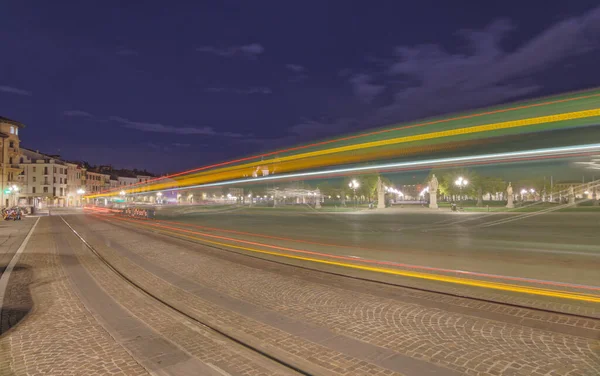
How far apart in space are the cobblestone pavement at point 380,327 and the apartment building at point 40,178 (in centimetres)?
10224

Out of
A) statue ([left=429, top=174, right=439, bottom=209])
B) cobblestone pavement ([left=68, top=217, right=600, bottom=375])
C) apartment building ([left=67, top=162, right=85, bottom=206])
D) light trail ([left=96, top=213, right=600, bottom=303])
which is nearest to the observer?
cobblestone pavement ([left=68, top=217, right=600, bottom=375])

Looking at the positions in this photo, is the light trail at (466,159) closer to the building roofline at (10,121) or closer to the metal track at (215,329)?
the metal track at (215,329)

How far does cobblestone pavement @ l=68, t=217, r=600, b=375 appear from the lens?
430 centimetres

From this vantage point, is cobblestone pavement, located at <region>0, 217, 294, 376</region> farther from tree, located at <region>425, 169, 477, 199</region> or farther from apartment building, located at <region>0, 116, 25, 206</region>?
apartment building, located at <region>0, 116, 25, 206</region>

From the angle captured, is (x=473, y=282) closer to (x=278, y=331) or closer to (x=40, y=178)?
(x=278, y=331)

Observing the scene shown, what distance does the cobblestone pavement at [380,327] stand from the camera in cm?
430

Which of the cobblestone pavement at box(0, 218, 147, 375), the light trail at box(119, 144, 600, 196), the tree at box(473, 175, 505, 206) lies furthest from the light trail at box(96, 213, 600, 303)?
the tree at box(473, 175, 505, 206)

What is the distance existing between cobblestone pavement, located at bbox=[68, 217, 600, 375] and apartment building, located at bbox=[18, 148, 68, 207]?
102242 millimetres

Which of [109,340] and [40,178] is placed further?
[40,178]

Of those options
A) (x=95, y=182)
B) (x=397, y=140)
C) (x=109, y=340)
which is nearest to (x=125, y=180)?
(x=95, y=182)

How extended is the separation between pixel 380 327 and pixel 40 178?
4334 inches

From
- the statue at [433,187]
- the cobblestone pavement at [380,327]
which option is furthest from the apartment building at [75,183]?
the cobblestone pavement at [380,327]

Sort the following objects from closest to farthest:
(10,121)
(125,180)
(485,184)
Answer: (485,184), (10,121), (125,180)

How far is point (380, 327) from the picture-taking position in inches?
217
